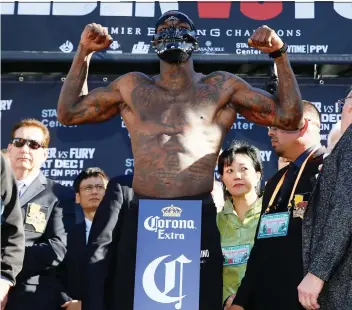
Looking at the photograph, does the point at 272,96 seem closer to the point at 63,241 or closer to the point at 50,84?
the point at 63,241

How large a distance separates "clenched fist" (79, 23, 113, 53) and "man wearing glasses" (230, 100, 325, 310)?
1242 mm

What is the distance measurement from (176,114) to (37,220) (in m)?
1.31

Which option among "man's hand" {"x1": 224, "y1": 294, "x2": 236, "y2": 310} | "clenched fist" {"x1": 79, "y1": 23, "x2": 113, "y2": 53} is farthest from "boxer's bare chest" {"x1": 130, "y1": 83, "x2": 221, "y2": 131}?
"man's hand" {"x1": 224, "y1": 294, "x2": 236, "y2": 310}

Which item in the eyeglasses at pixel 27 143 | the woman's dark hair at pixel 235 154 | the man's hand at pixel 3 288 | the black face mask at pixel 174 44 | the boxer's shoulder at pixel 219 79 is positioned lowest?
the man's hand at pixel 3 288

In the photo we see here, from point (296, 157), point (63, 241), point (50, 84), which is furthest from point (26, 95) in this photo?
point (296, 157)

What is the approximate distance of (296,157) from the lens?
4.39 meters

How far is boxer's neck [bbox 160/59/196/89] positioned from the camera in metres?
3.88

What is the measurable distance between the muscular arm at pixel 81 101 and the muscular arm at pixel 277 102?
650mm

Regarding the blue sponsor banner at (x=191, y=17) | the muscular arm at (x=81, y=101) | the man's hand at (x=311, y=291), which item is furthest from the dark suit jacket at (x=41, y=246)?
the blue sponsor banner at (x=191, y=17)

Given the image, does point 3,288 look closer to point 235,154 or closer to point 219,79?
point 219,79

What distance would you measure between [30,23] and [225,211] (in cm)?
317

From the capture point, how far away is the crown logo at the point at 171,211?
3.45 meters

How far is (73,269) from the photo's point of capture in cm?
486

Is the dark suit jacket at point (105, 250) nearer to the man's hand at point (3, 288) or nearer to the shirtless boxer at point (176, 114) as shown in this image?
the shirtless boxer at point (176, 114)
